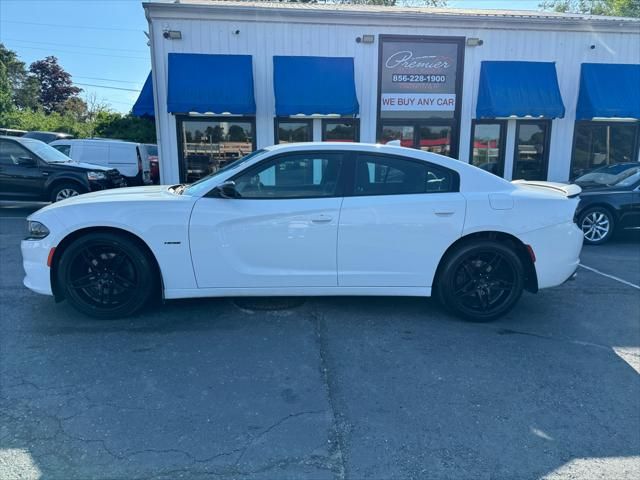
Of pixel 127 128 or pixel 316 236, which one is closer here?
pixel 316 236

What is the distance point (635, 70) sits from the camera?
1155cm

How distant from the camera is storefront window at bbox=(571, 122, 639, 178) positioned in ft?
39.9

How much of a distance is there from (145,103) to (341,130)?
16.5ft

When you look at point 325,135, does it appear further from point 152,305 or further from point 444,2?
point 444,2

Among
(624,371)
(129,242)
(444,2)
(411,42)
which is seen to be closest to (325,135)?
(411,42)

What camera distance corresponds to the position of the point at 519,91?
1114cm

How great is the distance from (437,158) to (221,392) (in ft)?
9.12

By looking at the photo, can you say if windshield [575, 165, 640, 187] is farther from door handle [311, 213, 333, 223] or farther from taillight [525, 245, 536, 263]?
door handle [311, 213, 333, 223]

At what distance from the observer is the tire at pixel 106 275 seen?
151 inches

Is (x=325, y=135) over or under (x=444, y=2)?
under

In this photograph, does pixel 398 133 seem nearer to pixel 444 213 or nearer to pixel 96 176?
pixel 96 176

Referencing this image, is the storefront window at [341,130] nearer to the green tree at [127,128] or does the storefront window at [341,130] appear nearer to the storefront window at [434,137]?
the storefront window at [434,137]

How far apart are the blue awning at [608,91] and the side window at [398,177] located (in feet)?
30.8

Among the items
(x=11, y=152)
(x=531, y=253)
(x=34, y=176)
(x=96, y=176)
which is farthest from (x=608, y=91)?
(x=11, y=152)
